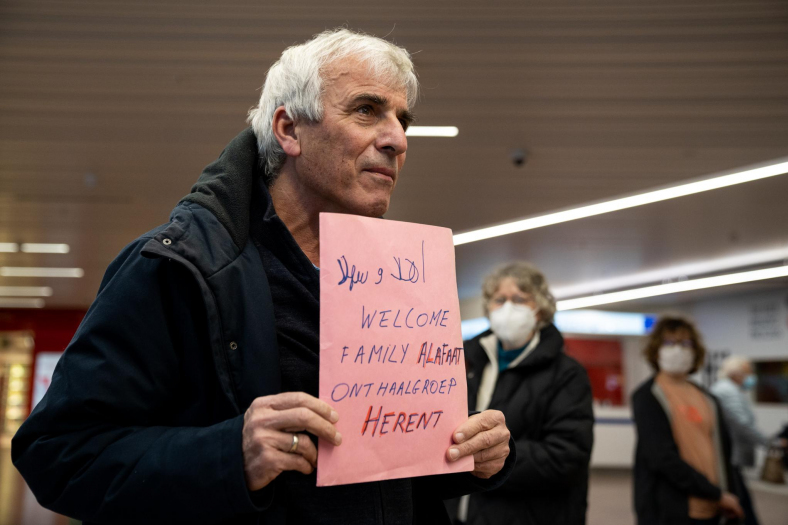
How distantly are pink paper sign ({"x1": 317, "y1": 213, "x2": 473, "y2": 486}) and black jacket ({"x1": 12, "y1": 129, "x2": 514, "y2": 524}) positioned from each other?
132mm

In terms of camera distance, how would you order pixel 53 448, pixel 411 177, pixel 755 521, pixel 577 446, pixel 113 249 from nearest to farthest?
pixel 53 448, pixel 577 446, pixel 755 521, pixel 411 177, pixel 113 249

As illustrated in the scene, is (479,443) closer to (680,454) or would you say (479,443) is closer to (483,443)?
(483,443)

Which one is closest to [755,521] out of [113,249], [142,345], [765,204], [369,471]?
[369,471]

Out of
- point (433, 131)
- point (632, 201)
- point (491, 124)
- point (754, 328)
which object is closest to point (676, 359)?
point (491, 124)

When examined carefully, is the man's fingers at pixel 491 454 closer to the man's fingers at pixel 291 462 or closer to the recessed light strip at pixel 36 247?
the man's fingers at pixel 291 462

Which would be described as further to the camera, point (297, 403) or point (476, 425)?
point (476, 425)

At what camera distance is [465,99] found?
17.8ft

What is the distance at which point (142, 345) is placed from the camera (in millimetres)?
922

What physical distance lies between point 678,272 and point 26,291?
13873 mm

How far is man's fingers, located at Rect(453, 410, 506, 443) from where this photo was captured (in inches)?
38.9

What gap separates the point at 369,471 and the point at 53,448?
0.43 metres

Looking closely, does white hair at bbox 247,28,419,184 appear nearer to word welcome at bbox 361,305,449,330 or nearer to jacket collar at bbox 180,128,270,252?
jacket collar at bbox 180,128,270,252

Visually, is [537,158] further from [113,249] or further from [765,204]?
[113,249]

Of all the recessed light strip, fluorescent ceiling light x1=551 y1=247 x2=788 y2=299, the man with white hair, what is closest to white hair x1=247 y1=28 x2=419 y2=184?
the man with white hair
